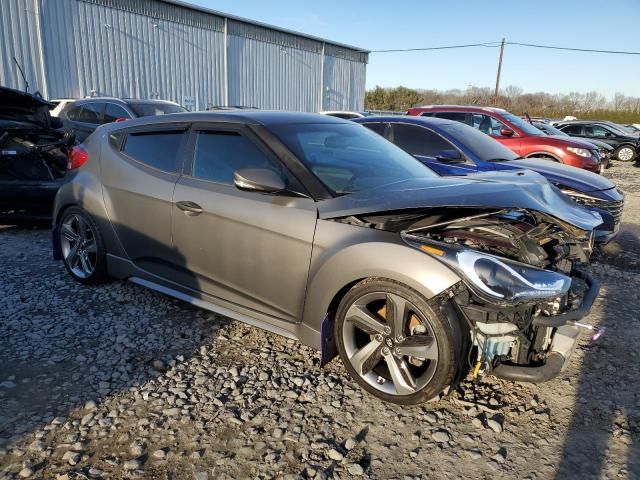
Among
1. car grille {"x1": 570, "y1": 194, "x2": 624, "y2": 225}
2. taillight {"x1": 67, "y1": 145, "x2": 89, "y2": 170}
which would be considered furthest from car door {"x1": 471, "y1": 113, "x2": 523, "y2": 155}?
taillight {"x1": 67, "y1": 145, "x2": 89, "y2": 170}

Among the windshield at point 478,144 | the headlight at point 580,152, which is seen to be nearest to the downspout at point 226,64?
the headlight at point 580,152

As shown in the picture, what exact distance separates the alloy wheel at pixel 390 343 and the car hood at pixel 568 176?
3987 mm

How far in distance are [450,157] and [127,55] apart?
640 inches

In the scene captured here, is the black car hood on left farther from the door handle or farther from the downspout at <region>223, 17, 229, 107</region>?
the downspout at <region>223, 17, 229, 107</region>

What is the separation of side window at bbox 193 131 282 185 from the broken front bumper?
6.01ft

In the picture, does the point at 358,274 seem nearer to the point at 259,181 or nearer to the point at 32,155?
the point at 259,181

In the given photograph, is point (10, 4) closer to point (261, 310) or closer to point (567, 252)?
point (261, 310)

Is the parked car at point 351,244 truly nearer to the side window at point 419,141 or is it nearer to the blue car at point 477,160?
the blue car at point 477,160

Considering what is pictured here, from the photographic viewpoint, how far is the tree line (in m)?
44.9

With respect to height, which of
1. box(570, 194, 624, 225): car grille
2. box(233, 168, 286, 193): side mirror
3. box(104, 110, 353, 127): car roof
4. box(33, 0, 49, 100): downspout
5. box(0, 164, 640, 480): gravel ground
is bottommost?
box(0, 164, 640, 480): gravel ground

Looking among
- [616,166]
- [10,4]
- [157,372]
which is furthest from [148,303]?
[616,166]

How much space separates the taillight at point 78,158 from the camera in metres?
4.37

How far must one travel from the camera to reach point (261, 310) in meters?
3.22

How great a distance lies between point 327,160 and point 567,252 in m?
1.65
